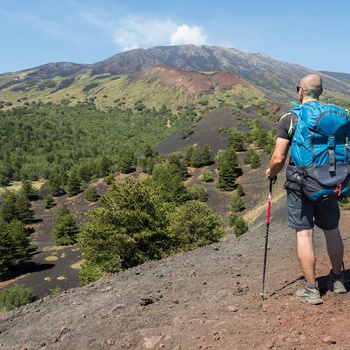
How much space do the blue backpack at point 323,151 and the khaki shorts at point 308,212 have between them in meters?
0.18

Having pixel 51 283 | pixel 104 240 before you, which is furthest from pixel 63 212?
pixel 104 240

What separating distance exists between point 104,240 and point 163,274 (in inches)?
384

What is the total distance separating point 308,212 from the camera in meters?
3.78

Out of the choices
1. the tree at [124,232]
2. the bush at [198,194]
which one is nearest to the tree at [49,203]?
the bush at [198,194]

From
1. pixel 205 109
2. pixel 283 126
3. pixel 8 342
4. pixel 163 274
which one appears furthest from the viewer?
pixel 205 109

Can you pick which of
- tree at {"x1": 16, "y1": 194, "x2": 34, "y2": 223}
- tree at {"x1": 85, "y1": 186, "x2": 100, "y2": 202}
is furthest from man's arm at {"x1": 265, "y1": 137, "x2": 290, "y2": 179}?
tree at {"x1": 16, "y1": 194, "x2": 34, "y2": 223}

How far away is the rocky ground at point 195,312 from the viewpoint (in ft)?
11.4

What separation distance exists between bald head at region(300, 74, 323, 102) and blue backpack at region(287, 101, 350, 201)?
210 millimetres

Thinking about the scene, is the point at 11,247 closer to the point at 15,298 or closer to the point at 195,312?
the point at 15,298

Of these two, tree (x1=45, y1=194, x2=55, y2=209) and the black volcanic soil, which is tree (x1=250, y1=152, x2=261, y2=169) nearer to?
tree (x1=45, y1=194, x2=55, y2=209)

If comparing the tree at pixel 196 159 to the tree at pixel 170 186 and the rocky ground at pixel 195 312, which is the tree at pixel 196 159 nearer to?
the tree at pixel 170 186

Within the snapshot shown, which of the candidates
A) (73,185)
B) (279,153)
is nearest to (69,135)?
(73,185)

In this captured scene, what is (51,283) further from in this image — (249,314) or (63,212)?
(249,314)

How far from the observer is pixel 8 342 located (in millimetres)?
5457
